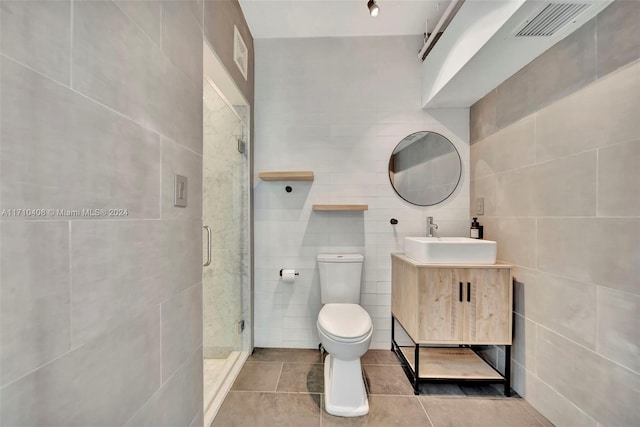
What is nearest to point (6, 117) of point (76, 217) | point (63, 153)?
point (63, 153)

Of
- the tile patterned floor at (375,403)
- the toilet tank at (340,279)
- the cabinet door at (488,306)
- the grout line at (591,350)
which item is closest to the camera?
the grout line at (591,350)

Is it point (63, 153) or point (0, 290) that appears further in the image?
point (63, 153)

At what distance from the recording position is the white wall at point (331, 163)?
2.19 m

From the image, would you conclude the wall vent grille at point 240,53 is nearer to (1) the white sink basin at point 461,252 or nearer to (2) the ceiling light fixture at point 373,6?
(2) the ceiling light fixture at point 373,6

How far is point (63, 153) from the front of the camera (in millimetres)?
587

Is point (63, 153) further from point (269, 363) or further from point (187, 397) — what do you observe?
point (269, 363)

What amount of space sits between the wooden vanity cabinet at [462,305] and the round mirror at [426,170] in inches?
28.5

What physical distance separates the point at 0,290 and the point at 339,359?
1.44 m

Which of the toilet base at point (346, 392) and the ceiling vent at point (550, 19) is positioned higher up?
the ceiling vent at point (550, 19)

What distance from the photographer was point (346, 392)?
1506 millimetres

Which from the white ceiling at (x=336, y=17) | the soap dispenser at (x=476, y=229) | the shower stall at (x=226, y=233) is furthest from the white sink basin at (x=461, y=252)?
the white ceiling at (x=336, y=17)

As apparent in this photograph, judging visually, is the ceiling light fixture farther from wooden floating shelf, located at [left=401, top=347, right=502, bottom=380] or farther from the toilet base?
wooden floating shelf, located at [left=401, top=347, right=502, bottom=380]

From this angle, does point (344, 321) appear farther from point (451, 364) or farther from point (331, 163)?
point (331, 163)

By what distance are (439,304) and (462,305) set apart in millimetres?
138
